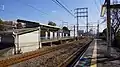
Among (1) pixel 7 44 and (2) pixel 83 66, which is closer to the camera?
(2) pixel 83 66

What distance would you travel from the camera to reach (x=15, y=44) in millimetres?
23047

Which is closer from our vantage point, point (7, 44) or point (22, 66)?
point (22, 66)

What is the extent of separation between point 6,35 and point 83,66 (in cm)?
1628

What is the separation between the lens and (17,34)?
2391 centimetres

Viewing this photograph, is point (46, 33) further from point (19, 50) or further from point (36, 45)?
point (19, 50)

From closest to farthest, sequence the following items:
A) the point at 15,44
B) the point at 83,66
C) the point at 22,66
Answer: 1. the point at 83,66
2. the point at 22,66
3. the point at 15,44

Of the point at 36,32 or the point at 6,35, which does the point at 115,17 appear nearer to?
the point at 36,32

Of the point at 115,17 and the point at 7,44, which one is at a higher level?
the point at 115,17

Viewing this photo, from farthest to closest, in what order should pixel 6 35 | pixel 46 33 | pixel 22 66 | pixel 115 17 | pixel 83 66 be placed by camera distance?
pixel 115 17, pixel 46 33, pixel 6 35, pixel 22 66, pixel 83 66

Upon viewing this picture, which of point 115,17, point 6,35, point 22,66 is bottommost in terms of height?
point 22,66

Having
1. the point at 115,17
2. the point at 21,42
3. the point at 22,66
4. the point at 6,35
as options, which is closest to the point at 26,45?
the point at 21,42

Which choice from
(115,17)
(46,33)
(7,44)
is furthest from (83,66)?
(115,17)

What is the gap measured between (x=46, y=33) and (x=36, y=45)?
10776 millimetres

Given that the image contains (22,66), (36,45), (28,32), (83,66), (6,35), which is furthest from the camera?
(36,45)
